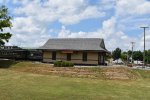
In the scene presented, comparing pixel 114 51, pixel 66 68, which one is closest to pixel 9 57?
pixel 66 68

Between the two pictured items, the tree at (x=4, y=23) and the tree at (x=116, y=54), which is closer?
the tree at (x=4, y=23)

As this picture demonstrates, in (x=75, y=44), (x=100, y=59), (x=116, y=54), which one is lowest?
(x=100, y=59)

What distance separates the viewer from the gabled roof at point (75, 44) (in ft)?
182

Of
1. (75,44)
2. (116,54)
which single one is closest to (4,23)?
(75,44)

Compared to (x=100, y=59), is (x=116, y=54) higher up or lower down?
higher up

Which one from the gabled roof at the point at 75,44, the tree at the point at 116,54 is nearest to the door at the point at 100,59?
the gabled roof at the point at 75,44

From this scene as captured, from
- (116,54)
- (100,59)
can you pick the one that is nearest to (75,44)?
(100,59)

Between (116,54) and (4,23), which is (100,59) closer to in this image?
(4,23)

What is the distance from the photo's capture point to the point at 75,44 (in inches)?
2286

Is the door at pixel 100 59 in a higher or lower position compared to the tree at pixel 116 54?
lower

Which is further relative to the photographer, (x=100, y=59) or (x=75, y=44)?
(x=75, y=44)

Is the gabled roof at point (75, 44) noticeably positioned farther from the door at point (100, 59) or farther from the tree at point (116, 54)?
the tree at point (116, 54)

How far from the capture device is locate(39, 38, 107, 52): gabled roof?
5556cm

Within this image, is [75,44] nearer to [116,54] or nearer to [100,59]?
[100,59]
